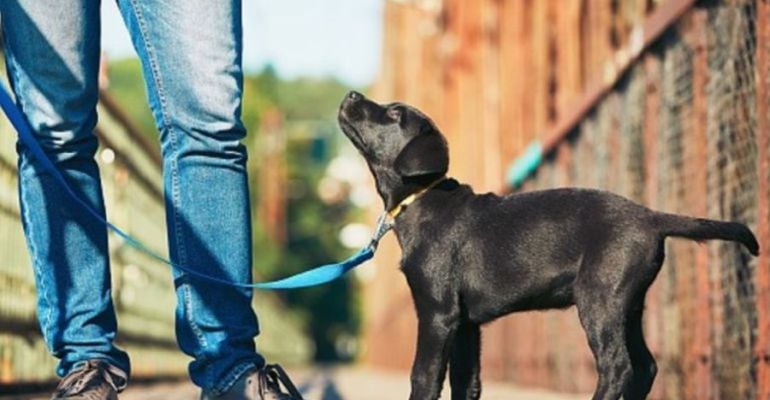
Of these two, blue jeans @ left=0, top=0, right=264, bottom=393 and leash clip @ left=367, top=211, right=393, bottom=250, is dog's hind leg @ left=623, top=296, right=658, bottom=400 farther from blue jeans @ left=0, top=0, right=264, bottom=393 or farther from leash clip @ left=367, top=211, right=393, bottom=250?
blue jeans @ left=0, top=0, right=264, bottom=393

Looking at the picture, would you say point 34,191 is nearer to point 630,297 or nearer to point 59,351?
point 59,351

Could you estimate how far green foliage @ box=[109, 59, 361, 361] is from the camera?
60.5 metres

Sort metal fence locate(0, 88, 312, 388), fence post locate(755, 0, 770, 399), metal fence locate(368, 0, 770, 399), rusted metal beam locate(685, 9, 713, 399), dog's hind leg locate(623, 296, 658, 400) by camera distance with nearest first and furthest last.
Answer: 1. dog's hind leg locate(623, 296, 658, 400)
2. fence post locate(755, 0, 770, 399)
3. metal fence locate(368, 0, 770, 399)
4. rusted metal beam locate(685, 9, 713, 399)
5. metal fence locate(0, 88, 312, 388)

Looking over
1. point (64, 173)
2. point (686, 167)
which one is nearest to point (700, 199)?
point (686, 167)

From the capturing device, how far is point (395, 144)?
449 cm

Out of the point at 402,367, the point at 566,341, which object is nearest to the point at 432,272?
the point at 566,341

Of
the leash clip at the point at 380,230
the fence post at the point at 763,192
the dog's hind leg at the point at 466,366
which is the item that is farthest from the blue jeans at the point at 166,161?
the fence post at the point at 763,192

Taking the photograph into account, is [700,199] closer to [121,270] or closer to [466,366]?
[466,366]

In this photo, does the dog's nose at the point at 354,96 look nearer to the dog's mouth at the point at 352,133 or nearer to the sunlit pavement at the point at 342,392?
the dog's mouth at the point at 352,133

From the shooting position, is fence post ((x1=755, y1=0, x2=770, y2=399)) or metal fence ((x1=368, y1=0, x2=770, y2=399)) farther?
metal fence ((x1=368, y1=0, x2=770, y2=399))

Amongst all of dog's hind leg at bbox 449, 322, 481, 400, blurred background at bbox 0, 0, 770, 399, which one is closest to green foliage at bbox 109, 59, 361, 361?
blurred background at bbox 0, 0, 770, 399

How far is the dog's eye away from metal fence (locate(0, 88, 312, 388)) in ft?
10.1

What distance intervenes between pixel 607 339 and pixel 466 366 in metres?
0.55

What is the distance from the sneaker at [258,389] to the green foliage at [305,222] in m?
47.3
